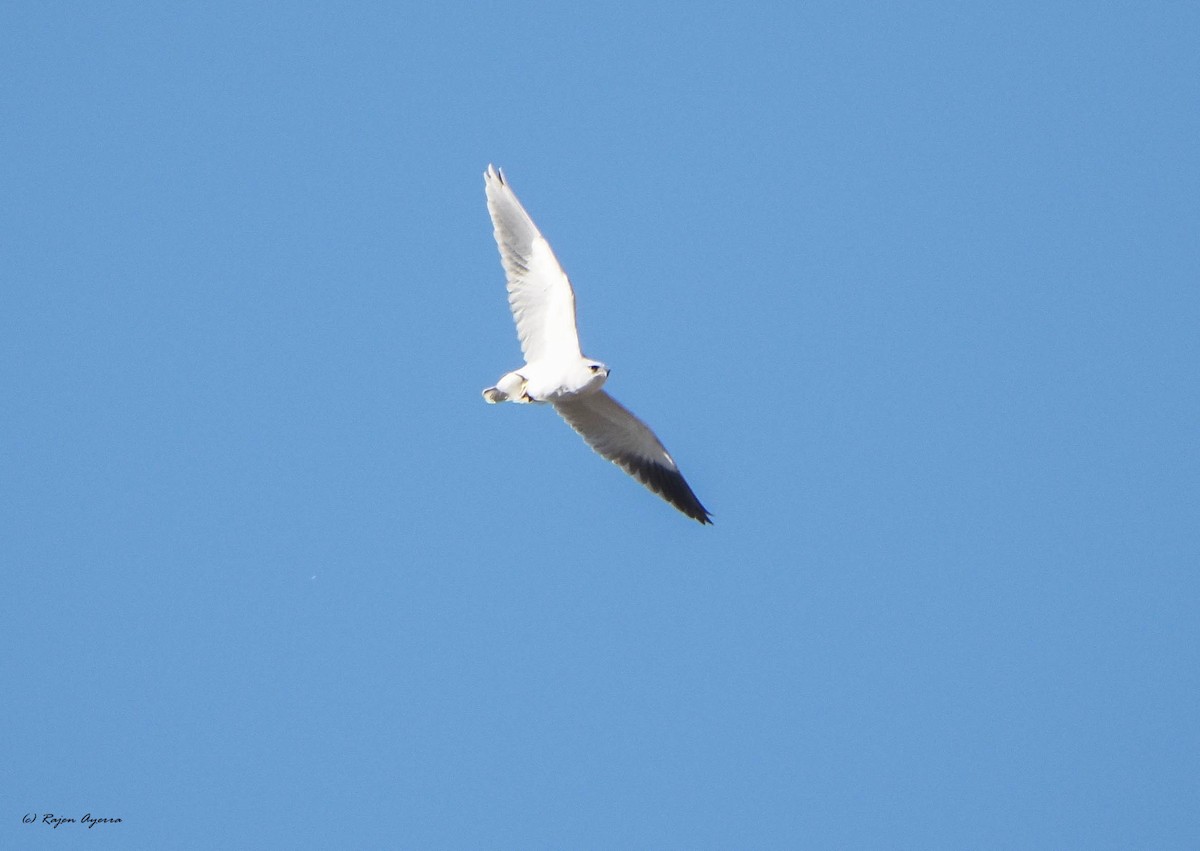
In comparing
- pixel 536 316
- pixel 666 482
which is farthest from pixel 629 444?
pixel 536 316

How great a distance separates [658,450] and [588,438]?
55cm

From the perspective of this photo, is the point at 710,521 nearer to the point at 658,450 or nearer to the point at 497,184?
the point at 658,450

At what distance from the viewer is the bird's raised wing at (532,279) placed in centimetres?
1182

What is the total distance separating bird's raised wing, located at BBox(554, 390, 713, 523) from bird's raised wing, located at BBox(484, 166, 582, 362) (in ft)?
2.25

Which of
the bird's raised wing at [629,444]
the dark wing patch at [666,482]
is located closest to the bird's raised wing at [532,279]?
the bird's raised wing at [629,444]

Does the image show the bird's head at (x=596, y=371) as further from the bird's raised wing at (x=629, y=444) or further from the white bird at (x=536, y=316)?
the bird's raised wing at (x=629, y=444)

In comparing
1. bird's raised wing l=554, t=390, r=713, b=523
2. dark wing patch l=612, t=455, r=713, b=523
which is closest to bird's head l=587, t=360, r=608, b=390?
bird's raised wing l=554, t=390, r=713, b=523

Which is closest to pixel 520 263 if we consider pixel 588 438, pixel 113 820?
pixel 588 438

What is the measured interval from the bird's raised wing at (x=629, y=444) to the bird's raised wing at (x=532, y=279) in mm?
Answer: 685

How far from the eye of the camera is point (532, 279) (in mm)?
11969

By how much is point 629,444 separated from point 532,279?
178cm

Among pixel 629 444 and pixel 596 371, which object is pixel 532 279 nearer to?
pixel 596 371

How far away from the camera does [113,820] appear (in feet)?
47.0

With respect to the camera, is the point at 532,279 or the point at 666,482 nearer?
the point at 532,279
